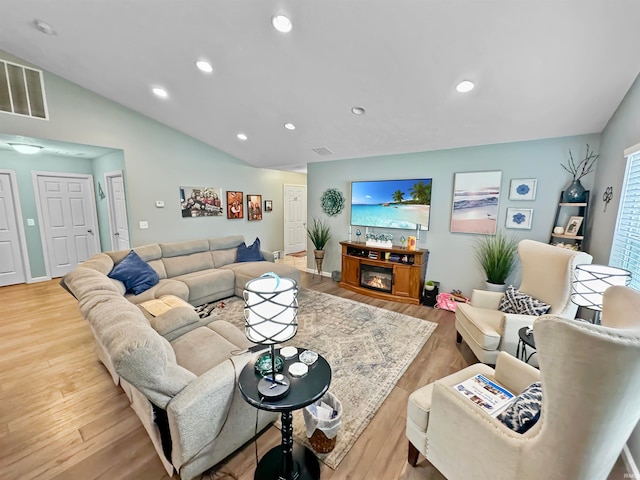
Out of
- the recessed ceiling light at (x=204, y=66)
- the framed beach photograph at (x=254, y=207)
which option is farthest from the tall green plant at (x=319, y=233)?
the recessed ceiling light at (x=204, y=66)

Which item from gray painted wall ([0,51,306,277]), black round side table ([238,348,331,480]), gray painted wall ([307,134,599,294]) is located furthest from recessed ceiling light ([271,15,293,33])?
gray painted wall ([307,134,599,294])

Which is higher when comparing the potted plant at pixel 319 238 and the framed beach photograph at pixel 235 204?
the framed beach photograph at pixel 235 204

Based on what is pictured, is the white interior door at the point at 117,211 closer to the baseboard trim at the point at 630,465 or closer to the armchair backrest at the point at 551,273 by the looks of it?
the armchair backrest at the point at 551,273

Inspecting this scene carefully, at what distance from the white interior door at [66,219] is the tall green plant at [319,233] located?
4.54 metres

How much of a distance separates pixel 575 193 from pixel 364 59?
2.85m

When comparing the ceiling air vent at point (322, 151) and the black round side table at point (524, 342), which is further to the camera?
the ceiling air vent at point (322, 151)

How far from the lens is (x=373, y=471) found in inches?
60.6

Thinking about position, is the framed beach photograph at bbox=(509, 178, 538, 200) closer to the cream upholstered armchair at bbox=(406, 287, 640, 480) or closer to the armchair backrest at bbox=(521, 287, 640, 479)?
the cream upholstered armchair at bbox=(406, 287, 640, 480)

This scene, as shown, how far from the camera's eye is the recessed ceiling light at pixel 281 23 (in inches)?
80.7

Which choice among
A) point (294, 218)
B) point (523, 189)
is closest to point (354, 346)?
point (523, 189)

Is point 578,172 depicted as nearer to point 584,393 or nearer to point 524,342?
point 524,342

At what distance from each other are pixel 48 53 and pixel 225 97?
6.97 feet

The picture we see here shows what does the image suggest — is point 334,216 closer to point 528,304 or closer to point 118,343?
point 528,304

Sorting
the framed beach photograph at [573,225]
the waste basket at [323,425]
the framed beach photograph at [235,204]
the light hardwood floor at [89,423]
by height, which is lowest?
the light hardwood floor at [89,423]
